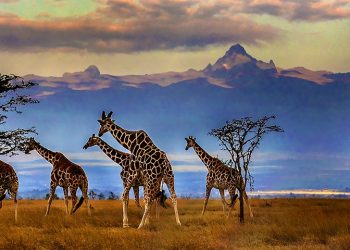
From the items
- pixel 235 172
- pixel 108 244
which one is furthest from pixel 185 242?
pixel 235 172

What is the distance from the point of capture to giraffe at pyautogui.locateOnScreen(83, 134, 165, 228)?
2845 cm

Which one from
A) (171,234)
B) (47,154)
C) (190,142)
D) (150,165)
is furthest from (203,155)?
(171,234)

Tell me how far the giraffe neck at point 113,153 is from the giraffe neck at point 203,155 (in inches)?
211

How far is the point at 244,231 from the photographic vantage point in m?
25.5

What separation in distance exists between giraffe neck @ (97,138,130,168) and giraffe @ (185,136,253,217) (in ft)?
16.8

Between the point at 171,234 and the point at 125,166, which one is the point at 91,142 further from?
the point at 171,234

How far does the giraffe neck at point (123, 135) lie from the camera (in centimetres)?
2919

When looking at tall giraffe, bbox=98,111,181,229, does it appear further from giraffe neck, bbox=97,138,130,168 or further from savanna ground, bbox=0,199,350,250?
giraffe neck, bbox=97,138,130,168

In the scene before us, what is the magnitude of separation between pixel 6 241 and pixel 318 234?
1103 centimetres

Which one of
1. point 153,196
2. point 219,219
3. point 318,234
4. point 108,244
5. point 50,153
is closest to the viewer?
point 108,244

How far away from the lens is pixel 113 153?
31219 mm

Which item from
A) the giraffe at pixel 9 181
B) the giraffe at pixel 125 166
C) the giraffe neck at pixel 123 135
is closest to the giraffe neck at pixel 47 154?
the giraffe at pixel 9 181

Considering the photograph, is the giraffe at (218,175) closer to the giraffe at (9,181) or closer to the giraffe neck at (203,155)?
the giraffe neck at (203,155)

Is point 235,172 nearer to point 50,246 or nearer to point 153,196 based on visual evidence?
point 153,196
